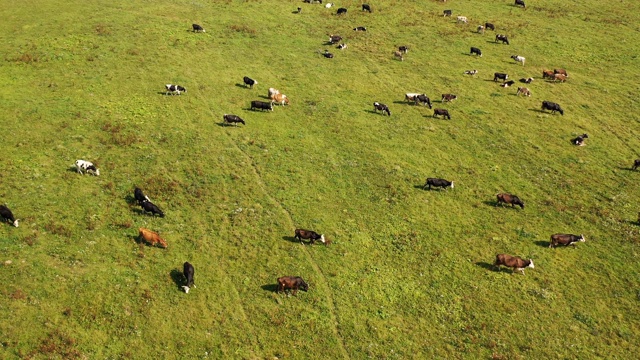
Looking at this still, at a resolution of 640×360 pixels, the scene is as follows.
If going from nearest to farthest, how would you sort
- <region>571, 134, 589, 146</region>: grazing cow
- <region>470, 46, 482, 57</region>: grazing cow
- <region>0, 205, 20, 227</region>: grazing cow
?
<region>0, 205, 20, 227</region>: grazing cow → <region>571, 134, 589, 146</region>: grazing cow → <region>470, 46, 482, 57</region>: grazing cow

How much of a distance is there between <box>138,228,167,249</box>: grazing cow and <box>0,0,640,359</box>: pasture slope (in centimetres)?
45

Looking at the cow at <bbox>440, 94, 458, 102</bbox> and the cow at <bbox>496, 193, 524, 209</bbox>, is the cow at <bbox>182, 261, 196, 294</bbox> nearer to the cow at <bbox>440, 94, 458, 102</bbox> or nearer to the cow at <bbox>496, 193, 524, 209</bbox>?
the cow at <bbox>496, 193, 524, 209</bbox>

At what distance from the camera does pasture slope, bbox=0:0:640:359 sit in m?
22.5

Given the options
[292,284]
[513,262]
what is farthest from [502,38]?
[292,284]

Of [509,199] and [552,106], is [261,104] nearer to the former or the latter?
[509,199]

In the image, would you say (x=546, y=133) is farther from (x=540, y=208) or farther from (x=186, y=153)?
(x=186, y=153)

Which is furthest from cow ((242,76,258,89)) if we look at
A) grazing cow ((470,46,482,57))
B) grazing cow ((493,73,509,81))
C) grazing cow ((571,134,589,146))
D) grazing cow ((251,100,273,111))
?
grazing cow ((571,134,589,146))

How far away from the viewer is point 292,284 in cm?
2434

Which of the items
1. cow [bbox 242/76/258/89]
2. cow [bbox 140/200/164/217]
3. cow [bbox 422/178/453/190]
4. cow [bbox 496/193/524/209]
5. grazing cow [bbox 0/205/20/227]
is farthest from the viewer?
cow [bbox 242/76/258/89]

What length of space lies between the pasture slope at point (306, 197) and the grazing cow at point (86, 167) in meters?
0.65

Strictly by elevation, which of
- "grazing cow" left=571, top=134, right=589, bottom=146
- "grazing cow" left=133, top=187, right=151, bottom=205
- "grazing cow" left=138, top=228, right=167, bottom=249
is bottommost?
"grazing cow" left=138, top=228, right=167, bottom=249

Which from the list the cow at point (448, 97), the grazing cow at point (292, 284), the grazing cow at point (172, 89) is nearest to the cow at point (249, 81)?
the grazing cow at point (172, 89)

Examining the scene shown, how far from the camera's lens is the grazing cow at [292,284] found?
2427 cm

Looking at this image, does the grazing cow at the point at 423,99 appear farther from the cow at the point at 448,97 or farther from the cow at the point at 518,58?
the cow at the point at 518,58
